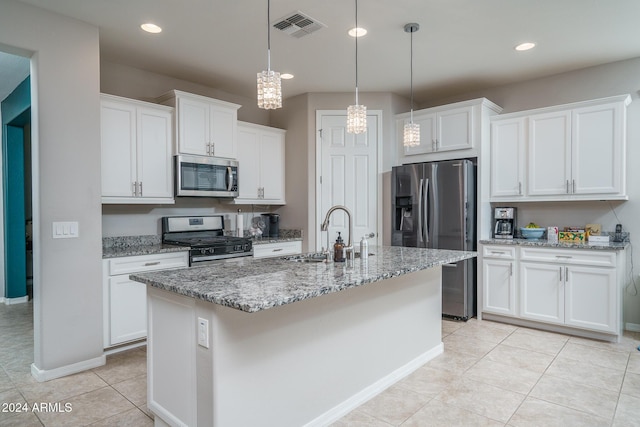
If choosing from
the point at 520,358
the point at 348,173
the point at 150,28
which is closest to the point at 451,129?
the point at 348,173

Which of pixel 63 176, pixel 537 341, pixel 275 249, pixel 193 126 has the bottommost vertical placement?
pixel 537 341

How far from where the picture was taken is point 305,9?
2756 millimetres

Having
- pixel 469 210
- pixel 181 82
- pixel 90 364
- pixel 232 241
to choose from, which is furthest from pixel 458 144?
pixel 90 364

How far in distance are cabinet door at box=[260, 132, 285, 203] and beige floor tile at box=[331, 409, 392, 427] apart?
10.0 ft

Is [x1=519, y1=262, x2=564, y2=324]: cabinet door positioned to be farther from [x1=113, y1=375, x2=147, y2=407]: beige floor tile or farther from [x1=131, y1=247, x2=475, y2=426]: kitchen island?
[x1=113, y1=375, x2=147, y2=407]: beige floor tile

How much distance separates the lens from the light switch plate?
2756 millimetres

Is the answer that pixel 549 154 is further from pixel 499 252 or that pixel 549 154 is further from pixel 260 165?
pixel 260 165

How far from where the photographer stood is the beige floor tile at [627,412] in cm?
215

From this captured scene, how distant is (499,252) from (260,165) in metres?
2.95

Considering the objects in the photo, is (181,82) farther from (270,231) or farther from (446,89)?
(446,89)

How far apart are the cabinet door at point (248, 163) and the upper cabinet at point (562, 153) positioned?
9.09 ft

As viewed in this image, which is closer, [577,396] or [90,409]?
[90,409]

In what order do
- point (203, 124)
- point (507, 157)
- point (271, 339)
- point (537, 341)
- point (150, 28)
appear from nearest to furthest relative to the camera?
1. point (271, 339)
2. point (150, 28)
3. point (537, 341)
4. point (203, 124)
5. point (507, 157)

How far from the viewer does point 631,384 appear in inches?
103
